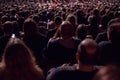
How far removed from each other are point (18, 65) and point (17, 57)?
3.6 inches

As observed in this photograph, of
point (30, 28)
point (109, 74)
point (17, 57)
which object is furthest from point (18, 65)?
point (30, 28)

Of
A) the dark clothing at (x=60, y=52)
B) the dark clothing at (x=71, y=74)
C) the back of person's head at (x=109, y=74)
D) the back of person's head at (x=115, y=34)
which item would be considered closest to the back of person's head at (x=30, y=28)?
the dark clothing at (x=60, y=52)

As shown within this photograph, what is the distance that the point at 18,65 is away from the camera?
4141 mm

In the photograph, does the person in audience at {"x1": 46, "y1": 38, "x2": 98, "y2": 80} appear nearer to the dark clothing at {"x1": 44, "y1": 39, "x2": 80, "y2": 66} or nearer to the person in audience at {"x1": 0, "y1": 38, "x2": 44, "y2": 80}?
the person in audience at {"x1": 0, "y1": 38, "x2": 44, "y2": 80}

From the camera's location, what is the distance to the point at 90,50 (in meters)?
4.42

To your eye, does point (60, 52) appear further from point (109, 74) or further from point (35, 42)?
point (109, 74)

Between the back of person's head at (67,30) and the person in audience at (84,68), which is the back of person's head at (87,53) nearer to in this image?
the person in audience at (84,68)

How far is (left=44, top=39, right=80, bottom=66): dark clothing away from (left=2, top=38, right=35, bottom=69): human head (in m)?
2.51

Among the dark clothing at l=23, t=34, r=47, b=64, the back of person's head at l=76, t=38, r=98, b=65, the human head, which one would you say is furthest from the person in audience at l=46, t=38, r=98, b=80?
the dark clothing at l=23, t=34, r=47, b=64

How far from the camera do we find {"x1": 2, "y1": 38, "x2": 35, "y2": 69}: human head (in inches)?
164

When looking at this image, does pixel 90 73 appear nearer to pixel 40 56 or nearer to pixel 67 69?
pixel 67 69

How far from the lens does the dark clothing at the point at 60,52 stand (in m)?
6.76

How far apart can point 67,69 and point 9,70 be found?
0.73m

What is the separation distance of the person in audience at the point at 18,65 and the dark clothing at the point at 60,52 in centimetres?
246
